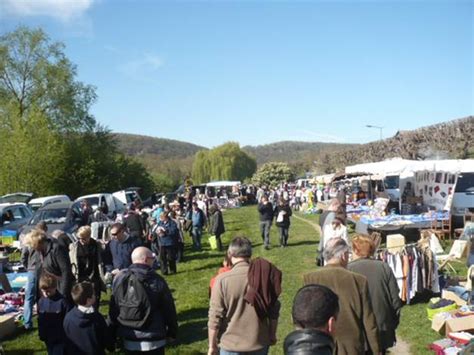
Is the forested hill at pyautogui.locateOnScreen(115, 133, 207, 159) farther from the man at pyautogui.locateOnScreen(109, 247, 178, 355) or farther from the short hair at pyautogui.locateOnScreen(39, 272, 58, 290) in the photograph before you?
the man at pyautogui.locateOnScreen(109, 247, 178, 355)

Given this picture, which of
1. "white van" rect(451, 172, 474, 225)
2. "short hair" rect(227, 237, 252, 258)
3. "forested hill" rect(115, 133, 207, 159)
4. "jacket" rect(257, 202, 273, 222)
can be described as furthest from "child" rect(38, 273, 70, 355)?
"forested hill" rect(115, 133, 207, 159)

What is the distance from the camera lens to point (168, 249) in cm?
1230

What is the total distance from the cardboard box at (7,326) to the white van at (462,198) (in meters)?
13.5

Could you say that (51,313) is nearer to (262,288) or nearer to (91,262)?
(262,288)

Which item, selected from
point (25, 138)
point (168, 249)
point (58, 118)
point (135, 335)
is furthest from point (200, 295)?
point (58, 118)

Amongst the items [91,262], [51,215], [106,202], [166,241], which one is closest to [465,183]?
[166,241]

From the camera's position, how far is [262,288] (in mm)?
4059

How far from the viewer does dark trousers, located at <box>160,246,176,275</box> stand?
12.3m

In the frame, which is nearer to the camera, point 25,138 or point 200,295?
point 200,295

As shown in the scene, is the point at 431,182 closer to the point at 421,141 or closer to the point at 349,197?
the point at 349,197

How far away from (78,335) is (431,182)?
16.1m

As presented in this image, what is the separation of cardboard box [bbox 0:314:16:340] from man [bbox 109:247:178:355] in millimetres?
4237

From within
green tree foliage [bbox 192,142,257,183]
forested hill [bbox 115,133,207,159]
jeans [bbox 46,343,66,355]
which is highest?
forested hill [bbox 115,133,207,159]

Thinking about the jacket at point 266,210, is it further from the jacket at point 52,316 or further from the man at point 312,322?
the man at point 312,322
